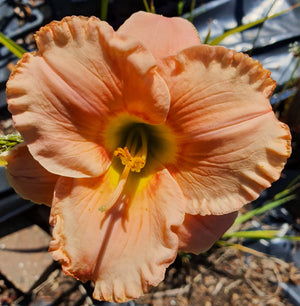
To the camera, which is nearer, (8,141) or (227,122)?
(227,122)

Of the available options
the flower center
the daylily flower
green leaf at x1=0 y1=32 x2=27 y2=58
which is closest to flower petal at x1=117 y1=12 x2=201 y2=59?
the daylily flower

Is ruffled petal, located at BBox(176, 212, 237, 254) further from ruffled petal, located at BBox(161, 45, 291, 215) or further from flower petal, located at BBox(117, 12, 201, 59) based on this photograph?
flower petal, located at BBox(117, 12, 201, 59)

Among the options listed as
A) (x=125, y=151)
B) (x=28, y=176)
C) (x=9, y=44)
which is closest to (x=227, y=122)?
(x=125, y=151)

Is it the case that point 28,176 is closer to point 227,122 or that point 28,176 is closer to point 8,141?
point 8,141

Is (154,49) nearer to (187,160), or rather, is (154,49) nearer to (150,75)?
(150,75)

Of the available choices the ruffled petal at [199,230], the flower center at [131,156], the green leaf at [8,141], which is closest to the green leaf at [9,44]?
the green leaf at [8,141]
